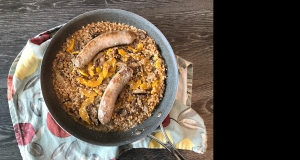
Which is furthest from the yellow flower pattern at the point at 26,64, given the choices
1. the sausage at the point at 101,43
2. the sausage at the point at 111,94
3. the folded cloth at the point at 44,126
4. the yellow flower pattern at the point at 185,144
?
the yellow flower pattern at the point at 185,144

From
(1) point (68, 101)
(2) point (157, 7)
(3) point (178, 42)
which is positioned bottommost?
Answer: (1) point (68, 101)

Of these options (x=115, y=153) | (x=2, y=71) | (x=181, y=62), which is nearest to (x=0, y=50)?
(x=2, y=71)

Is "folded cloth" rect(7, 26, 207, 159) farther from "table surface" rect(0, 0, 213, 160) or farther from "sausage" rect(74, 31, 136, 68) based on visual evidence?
"sausage" rect(74, 31, 136, 68)

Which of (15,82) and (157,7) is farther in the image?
(157,7)

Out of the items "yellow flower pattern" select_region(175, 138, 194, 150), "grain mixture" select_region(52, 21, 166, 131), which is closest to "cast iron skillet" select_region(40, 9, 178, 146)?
"grain mixture" select_region(52, 21, 166, 131)

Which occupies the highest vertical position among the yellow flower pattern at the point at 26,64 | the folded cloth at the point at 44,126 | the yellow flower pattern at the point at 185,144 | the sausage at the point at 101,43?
the sausage at the point at 101,43

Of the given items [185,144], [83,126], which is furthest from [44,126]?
[185,144]

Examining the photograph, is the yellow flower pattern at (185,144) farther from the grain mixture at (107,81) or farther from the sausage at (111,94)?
the sausage at (111,94)
